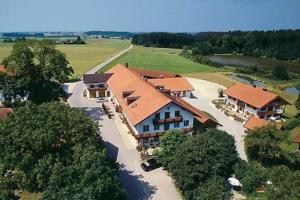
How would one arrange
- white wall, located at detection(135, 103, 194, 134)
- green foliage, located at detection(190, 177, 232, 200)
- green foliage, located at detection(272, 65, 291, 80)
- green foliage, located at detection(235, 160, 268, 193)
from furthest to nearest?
green foliage, located at detection(272, 65, 291, 80) < white wall, located at detection(135, 103, 194, 134) < green foliage, located at detection(235, 160, 268, 193) < green foliage, located at detection(190, 177, 232, 200)

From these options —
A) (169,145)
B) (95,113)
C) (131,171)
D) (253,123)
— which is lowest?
(131,171)

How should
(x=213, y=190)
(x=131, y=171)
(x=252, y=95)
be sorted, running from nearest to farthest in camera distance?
(x=213, y=190) → (x=131, y=171) → (x=252, y=95)

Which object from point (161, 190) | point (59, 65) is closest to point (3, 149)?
point (161, 190)

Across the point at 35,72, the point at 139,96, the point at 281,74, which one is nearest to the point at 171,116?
the point at 139,96

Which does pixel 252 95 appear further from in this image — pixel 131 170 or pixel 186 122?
pixel 131 170

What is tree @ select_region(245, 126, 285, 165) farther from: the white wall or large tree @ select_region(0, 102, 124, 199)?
large tree @ select_region(0, 102, 124, 199)

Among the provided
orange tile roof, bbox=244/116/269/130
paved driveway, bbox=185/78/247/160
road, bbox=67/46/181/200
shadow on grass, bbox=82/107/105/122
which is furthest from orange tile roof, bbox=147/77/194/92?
orange tile roof, bbox=244/116/269/130

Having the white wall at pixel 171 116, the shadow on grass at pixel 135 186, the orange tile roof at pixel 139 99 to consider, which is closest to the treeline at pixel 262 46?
the orange tile roof at pixel 139 99
